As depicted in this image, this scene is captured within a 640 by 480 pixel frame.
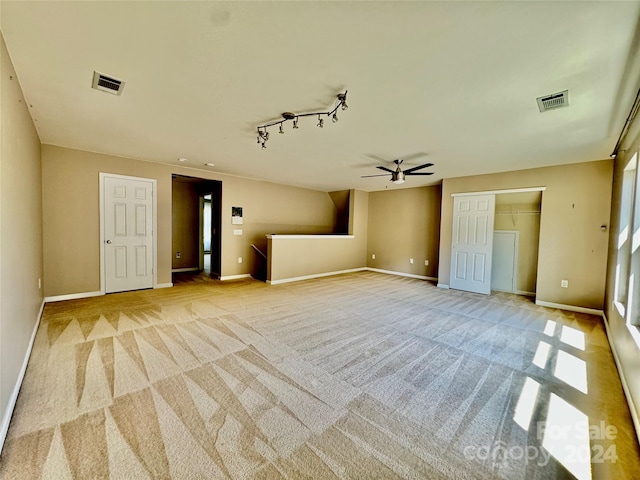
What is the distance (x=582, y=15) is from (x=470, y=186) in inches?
175

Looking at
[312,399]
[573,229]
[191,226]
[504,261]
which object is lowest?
[312,399]

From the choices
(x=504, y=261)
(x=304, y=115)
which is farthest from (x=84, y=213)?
(x=504, y=261)

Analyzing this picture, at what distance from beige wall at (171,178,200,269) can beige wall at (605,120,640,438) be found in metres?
8.05

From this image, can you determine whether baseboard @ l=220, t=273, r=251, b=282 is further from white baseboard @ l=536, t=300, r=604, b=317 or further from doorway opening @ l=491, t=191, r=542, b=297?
white baseboard @ l=536, t=300, r=604, b=317

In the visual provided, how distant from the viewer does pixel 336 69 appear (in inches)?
79.7

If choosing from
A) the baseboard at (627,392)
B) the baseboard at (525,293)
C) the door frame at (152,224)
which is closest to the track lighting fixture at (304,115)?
the door frame at (152,224)

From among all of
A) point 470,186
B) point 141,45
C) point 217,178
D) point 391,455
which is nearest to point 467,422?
point 391,455

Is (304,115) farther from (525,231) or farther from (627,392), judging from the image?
(525,231)

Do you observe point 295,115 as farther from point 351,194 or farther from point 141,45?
point 351,194

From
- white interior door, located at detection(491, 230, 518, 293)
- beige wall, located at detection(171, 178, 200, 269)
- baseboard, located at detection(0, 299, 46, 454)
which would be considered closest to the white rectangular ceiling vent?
baseboard, located at detection(0, 299, 46, 454)

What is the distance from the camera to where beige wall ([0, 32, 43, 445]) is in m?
1.71

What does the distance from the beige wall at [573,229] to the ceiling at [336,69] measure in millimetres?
836

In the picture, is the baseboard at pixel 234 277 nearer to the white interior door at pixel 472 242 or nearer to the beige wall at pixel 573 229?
the white interior door at pixel 472 242

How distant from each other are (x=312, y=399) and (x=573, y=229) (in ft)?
17.1
